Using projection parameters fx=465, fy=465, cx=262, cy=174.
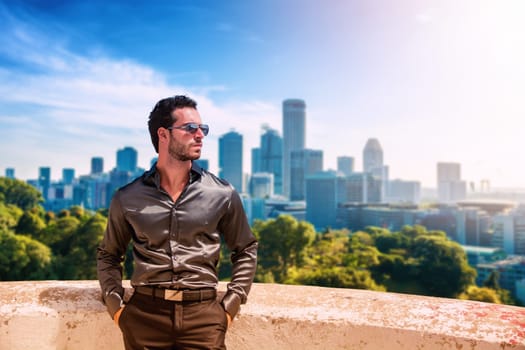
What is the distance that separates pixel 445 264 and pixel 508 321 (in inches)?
1983

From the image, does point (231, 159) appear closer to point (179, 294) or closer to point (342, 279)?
point (342, 279)

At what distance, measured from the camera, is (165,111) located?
2361 mm

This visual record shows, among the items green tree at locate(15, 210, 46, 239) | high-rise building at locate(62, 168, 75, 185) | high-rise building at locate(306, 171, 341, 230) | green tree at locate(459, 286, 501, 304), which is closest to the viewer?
green tree at locate(459, 286, 501, 304)

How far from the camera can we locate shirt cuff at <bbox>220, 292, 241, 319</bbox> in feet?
7.33

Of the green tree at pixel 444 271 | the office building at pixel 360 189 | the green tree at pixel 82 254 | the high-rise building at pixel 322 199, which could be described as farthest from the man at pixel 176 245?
the office building at pixel 360 189

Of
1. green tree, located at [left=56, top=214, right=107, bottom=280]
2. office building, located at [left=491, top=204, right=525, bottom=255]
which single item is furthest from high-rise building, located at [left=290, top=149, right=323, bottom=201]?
green tree, located at [left=56, top=214, right=107, bottom=280]

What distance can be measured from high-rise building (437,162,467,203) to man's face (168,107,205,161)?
179m

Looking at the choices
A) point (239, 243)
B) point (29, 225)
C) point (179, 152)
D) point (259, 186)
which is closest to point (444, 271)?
point (29, 225)

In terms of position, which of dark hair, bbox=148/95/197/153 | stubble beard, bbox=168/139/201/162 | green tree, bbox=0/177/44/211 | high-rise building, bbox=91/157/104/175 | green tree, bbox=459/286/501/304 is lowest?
green tree, bbox=459/286/501/304

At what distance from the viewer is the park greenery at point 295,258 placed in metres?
33.4

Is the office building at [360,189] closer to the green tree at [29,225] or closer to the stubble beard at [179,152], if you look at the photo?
the green tree at [29,225]

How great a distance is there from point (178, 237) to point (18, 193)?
6952 centimetres

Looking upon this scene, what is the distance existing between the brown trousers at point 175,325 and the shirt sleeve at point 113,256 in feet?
0.54

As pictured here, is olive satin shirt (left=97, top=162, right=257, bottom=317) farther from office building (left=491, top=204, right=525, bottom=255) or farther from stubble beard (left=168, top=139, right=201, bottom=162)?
office building (left=491, top=204, right=525, bottom=255)
